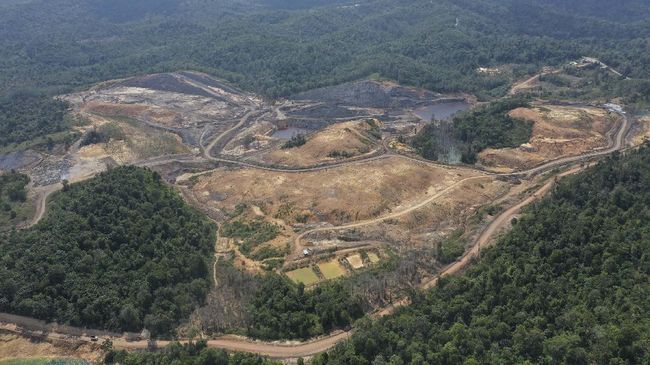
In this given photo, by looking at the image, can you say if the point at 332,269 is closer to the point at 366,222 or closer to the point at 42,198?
the point at 366,222

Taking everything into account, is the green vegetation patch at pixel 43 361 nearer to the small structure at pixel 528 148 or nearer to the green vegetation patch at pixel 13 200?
the green vegetation patch at pixel 13 200

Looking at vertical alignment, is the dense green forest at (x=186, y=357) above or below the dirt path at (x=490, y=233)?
→ above

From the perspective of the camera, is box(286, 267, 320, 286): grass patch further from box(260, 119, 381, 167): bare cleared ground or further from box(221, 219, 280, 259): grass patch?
box(260, 119, 381, 167): bare cleared ground

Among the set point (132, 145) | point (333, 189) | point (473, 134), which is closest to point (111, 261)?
point (333, 189)

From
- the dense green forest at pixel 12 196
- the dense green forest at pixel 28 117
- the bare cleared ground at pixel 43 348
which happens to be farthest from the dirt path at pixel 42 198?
the dense green forest at pixel 28 117

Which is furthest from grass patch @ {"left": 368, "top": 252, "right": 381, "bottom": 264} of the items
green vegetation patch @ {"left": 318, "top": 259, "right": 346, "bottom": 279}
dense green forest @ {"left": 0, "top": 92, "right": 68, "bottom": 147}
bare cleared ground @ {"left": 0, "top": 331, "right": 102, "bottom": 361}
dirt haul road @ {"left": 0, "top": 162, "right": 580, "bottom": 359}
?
dense green forest @ {"left": 0, "top": 92, "right": 68, "bottom": 147}

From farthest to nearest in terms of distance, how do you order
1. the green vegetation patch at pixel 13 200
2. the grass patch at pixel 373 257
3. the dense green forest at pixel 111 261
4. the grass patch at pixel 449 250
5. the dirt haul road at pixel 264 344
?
the green vegetation patch at pixel 13 200, the grass patch at pixel 373 257, the grass patch at pixel 449 250, the dense green forest at pixel 111 261, the dirt haul road at pixel 264 344
